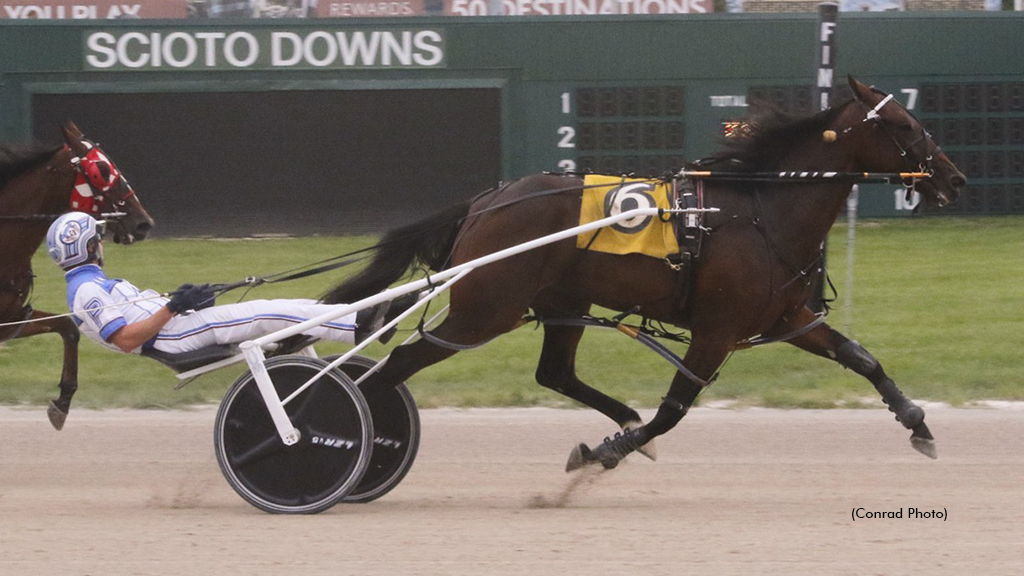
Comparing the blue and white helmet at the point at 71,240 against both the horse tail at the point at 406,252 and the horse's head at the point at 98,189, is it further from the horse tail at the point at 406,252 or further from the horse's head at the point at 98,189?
the horse's head at the point at 98,189

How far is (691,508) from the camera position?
5.53 meters

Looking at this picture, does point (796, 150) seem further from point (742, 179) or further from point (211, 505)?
point (211, 505)

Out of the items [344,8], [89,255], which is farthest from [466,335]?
[344,8]

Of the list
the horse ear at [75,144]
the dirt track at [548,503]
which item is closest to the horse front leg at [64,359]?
the dirt track at [548,503]

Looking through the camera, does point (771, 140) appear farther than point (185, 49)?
No

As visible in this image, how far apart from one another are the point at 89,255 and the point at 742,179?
258 cm

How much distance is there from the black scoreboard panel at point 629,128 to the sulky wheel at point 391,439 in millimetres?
8554

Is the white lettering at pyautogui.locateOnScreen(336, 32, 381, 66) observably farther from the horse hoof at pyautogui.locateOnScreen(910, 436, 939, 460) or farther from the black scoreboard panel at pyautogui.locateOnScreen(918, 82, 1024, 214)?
the horse hoof at pyautogui.locateOnScreen(910, 436, 939, 460)

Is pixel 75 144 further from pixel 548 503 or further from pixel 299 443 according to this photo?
pixel 548 503

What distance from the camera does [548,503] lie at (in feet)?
18.6

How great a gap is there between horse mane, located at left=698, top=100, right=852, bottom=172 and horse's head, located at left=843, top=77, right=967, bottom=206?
14cm

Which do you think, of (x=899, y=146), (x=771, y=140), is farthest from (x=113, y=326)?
(x=899, y=146)

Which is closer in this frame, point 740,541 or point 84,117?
point 740,541

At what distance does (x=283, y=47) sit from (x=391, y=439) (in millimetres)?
10057
